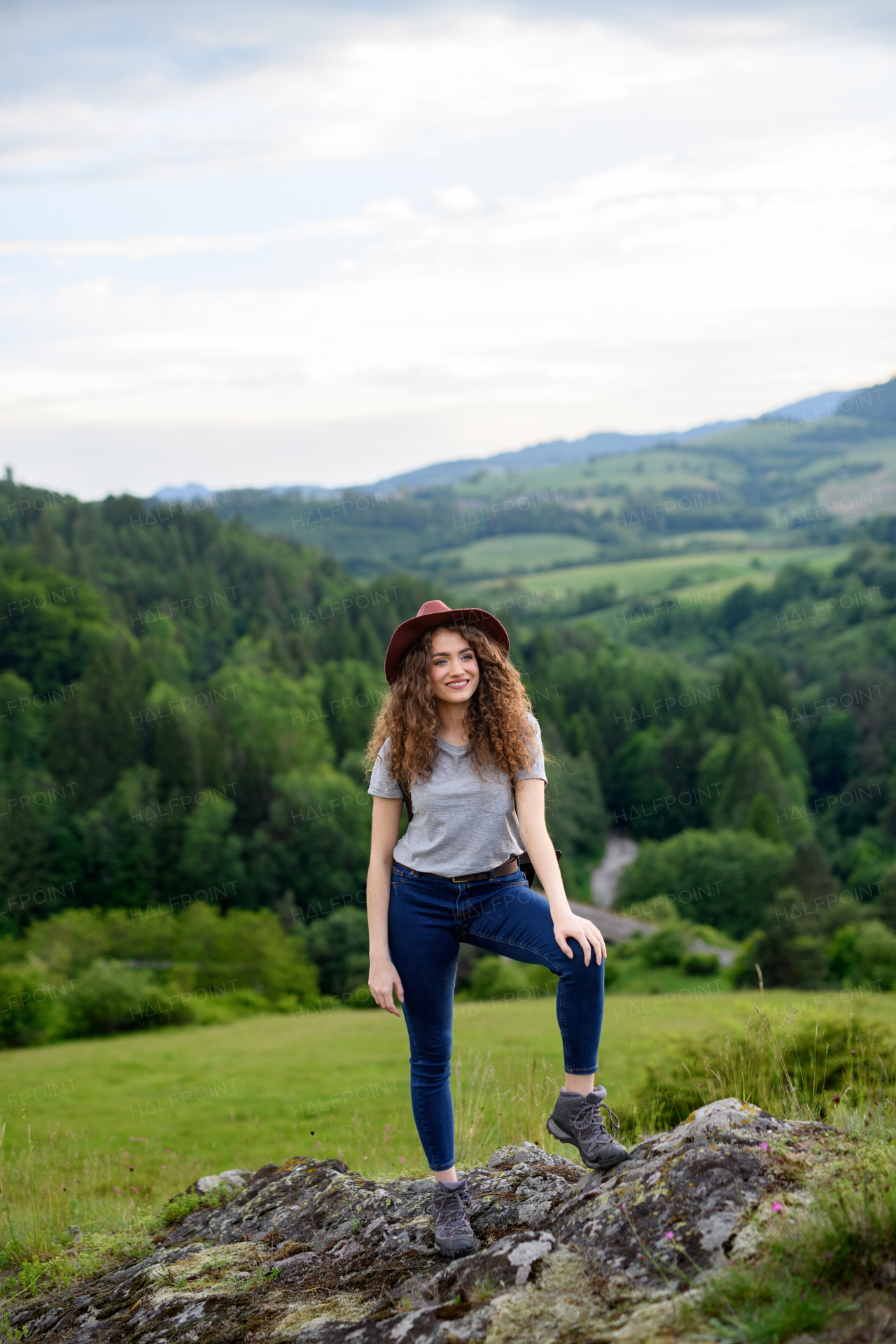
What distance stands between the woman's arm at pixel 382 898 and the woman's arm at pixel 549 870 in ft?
2.02

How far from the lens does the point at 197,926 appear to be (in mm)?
46125

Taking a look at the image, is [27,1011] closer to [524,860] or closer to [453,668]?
[524,860]

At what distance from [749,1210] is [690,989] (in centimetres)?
3921

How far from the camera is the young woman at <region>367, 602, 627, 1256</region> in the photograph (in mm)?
4277

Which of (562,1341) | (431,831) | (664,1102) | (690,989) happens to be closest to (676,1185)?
(562,1341)

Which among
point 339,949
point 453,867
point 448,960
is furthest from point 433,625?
point 339,949

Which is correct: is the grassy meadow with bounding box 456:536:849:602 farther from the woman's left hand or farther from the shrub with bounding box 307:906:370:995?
the woman's left hand

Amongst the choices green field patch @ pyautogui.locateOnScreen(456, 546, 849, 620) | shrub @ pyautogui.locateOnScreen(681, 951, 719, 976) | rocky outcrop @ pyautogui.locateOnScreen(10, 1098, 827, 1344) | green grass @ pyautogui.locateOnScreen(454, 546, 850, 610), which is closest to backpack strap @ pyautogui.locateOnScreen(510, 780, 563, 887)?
rocky outcrop @ pyautogui.locateOnScreen(10, 1098, 827, 1344)

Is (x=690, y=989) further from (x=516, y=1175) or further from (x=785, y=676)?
(x=785, y=676)

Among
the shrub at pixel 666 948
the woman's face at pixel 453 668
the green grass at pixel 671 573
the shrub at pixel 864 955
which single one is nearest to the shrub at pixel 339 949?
the shrub at pixel 666 948

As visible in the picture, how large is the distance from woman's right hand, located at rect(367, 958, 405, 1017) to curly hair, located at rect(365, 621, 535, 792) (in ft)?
2.70

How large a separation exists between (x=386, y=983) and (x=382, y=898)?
38 centimetres

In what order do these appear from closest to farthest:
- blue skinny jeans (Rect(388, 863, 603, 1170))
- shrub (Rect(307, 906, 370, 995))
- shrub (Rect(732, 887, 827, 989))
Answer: blue skinny jeans (Rect(388, 863, 603, 1170)) → shrub (Rect(732, 887, 827, 989)) → shrub (Rect(307, 906, 370, 995))

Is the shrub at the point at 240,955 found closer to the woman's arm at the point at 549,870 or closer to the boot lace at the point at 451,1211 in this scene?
the boot lace at the point at 451,1211
